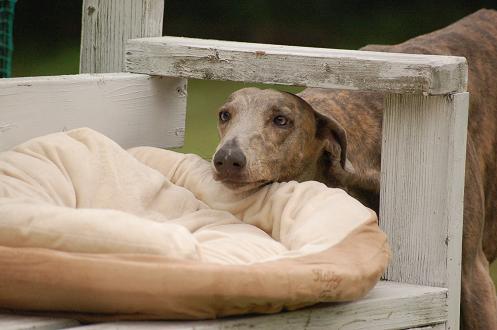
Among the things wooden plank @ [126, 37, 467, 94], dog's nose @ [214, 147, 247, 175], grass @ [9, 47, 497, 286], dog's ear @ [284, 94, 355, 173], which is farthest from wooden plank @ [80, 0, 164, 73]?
grass @ [9, 47, 497, 286]

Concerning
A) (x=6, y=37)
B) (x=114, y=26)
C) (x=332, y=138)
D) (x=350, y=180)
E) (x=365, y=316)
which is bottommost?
(x=365, y=316)

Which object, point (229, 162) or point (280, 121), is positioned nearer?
point (229, 162)

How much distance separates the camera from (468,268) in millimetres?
3518

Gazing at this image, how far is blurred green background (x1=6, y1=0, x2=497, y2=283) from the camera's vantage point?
28.4 ft

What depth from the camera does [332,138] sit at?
131 inches

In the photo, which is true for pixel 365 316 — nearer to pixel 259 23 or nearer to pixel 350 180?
pixel 350 180

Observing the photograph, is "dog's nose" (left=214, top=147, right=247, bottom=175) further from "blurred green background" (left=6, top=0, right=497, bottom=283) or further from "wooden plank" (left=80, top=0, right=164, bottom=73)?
"blurred green background" (left=6, top=0, right=497, bottom=283)

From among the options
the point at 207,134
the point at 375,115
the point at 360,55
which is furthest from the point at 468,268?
the point at 207,134

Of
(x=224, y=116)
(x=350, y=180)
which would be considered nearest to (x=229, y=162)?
(x=224, y=116)

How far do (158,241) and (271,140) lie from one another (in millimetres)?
874

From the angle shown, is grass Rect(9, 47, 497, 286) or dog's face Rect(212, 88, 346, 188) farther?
grass Rect(9, 47, 497, 286)

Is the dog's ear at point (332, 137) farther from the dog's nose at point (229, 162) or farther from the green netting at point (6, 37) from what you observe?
the green netting at point (6, 37)

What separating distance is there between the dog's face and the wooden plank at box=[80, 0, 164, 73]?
0.42 m

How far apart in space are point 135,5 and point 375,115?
2.58 ft
